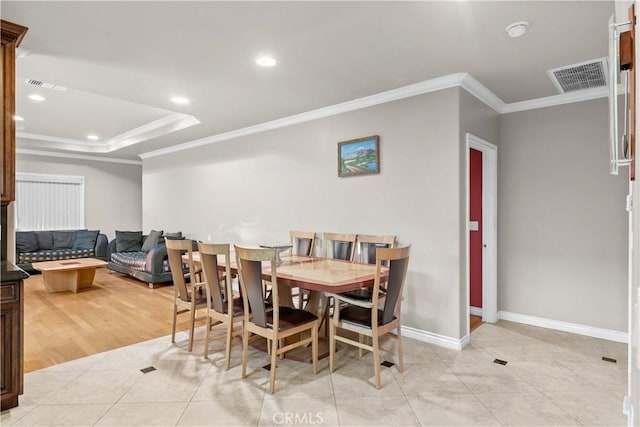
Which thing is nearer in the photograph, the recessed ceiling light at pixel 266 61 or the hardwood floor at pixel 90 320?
the recessed ceiling light at pixel 266 61

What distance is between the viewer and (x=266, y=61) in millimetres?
2971

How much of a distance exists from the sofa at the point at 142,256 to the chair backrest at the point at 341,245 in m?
2.87

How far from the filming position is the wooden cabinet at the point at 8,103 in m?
2.34

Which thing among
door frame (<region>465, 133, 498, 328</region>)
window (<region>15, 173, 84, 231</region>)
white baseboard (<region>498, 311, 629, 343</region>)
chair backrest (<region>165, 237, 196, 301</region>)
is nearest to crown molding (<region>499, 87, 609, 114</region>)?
door frame (<region>465, 133, 498, 328</region>)

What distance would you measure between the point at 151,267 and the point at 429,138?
4713 millimetres

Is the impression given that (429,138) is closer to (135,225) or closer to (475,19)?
(475,19)

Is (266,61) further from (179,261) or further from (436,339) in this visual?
(436,339)

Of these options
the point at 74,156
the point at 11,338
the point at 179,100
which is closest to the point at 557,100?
the point at 179,100

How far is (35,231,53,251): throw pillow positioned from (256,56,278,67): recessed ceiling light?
6859mm

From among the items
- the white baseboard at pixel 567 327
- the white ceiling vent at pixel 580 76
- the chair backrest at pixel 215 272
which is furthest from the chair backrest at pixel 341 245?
the white ceiling vent at pixel 580 76

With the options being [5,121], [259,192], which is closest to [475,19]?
[5,121]

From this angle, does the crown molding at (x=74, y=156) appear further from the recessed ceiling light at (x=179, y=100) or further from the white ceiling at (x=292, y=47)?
the recessed ceiling light at (x=179, y=100)

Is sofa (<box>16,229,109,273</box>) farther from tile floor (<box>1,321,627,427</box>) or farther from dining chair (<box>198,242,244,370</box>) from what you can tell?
dining chair (<box>198,242,244,370</box>)

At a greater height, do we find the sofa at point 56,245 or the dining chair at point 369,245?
the dining chair at point 369,245
